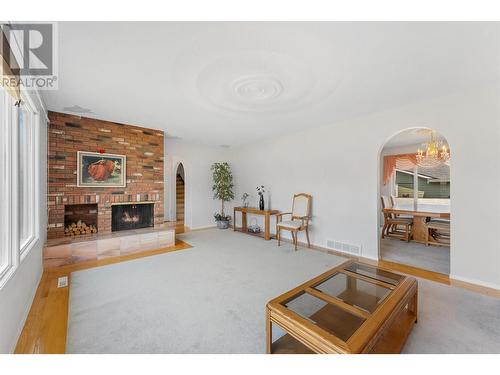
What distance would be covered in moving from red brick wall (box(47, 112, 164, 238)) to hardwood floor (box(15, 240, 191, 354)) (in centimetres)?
115

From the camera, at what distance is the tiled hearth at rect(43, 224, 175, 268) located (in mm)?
3098

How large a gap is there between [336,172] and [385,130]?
104 cm

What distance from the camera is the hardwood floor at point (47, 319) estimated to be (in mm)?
1550

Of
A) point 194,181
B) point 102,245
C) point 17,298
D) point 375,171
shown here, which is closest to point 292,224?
point 375,171

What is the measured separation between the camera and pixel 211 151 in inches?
245

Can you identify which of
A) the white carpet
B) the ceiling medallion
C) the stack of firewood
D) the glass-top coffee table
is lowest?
the white carpet

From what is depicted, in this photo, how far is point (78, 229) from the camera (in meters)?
3.72

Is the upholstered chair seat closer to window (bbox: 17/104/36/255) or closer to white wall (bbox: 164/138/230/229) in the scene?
white wall (bbox: 164/138/230/229)

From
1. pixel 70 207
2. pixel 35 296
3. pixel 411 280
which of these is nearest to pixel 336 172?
pixel 411 280

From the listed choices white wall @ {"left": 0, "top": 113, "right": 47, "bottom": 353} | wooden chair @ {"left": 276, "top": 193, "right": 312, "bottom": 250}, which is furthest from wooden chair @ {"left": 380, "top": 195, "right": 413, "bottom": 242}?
white wall @ {"left": 0, "top": 113, "right": 47, "bottom": 353}

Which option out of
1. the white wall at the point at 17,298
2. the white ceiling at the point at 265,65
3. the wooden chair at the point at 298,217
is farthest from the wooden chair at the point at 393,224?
the white wall at the point at 17,298

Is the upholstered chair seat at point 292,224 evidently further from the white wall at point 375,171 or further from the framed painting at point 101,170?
the framed painting at point 101,170

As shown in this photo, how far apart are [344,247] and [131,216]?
4248 mm

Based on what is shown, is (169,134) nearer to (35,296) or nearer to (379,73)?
(35,296)
